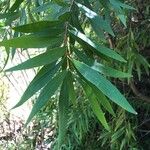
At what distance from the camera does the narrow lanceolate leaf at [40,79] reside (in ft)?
2.87

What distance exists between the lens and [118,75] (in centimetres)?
88

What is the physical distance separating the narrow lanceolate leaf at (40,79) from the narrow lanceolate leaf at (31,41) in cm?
5

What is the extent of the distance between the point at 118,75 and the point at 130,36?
965 mm

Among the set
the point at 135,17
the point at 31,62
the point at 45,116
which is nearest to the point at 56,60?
the point at 31,62

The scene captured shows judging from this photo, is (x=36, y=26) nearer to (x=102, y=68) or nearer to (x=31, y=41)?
(x=31, y=41)

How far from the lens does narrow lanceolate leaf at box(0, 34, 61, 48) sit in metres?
0.84

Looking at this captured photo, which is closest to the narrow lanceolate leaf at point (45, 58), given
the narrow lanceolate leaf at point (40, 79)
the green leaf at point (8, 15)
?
the narrow lanceolate leaf at point (40, 79)

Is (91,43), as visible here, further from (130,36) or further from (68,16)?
(130,36)

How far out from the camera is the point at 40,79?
88 cm

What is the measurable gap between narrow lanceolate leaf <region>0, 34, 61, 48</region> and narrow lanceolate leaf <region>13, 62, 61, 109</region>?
0.15 ft

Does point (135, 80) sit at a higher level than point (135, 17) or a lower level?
lower

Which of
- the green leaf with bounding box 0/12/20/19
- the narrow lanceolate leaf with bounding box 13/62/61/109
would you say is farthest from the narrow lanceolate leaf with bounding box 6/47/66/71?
Result: the green leaf with bounding box 0/12/20/19

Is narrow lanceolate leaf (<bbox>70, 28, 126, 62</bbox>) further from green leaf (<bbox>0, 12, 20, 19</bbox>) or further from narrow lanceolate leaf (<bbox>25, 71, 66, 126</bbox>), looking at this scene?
green leaf (<bbox>0, 12, 20, 19</bbox>)

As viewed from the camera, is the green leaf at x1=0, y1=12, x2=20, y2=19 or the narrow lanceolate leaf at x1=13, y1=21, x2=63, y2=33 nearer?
the narrow lanceolate leaf at x1=13, y1=21, x2=63, y2=33
